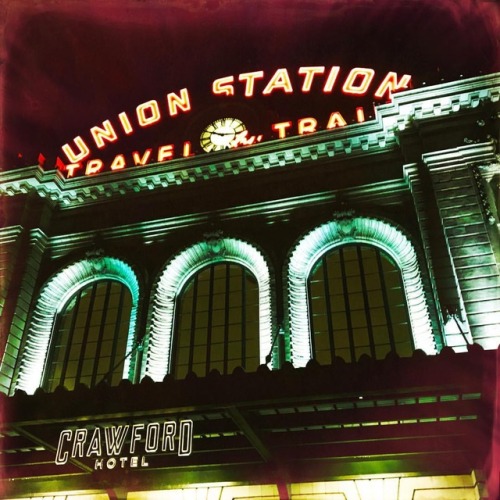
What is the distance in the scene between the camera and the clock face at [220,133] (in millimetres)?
22609

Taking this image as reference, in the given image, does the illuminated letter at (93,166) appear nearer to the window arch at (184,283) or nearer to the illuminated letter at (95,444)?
the window arch at (184,283)

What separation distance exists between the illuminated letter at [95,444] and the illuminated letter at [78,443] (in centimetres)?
17

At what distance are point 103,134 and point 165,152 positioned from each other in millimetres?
3640

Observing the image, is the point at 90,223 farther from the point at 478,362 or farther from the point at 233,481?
the point at 478,362

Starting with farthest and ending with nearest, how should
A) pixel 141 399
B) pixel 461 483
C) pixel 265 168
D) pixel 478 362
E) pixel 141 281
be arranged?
pixel 265 168 < pixel 141 281 < pixel 461 483 < pixel 141 399 < pixel 478 362

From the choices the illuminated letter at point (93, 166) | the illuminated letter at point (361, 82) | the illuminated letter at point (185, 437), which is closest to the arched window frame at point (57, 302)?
the illuminated letter at point (93, 166)

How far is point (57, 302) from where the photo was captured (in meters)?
20.0

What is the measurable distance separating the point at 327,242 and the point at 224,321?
4.43m

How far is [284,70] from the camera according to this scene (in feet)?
79.2

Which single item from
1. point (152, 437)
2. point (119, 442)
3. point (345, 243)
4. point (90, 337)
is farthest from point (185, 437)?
point (345, 243)

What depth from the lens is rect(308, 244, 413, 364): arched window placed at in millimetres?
16391

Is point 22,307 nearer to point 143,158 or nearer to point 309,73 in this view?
point 143,158

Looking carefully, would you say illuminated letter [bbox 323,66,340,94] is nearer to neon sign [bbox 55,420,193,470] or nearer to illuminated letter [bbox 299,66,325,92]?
illuminated letter [bbox 299,66,325,92]

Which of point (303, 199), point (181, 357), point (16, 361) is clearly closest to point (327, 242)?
point (303, 199)
